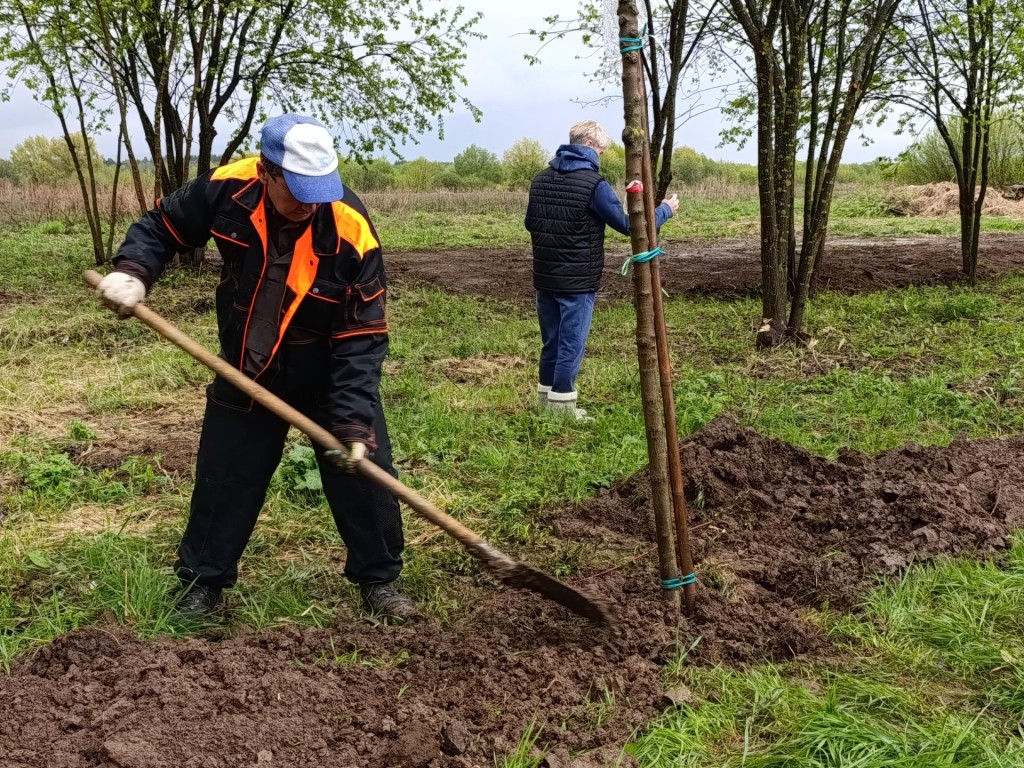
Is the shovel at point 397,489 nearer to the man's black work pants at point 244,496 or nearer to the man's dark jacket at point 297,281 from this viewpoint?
the man's dark jacket at point 297,281

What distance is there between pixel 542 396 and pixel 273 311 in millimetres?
3299

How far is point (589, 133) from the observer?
5.54 m

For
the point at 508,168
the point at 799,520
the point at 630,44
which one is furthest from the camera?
the point at 508,168

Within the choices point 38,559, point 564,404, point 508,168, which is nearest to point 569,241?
point 564,404

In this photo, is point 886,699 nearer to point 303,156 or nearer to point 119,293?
point 303,156

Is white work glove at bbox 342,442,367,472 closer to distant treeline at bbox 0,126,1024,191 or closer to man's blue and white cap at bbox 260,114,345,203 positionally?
man's blue and white cap at bbox 260,114,345,203

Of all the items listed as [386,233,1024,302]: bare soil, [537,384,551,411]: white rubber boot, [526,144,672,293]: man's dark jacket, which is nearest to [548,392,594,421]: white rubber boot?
[537,384,551,411]: white rubber boot

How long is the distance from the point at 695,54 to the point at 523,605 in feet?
26.3

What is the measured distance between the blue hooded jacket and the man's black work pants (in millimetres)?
2773

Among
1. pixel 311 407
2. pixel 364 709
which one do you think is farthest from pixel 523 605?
pixel 311 407

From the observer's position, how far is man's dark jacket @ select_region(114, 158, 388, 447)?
9.77 feet

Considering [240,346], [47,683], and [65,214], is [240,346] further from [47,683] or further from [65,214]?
[65,214]

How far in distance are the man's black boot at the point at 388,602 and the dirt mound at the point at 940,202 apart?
81.2 feet

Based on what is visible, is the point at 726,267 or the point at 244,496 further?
the point at 726,267
